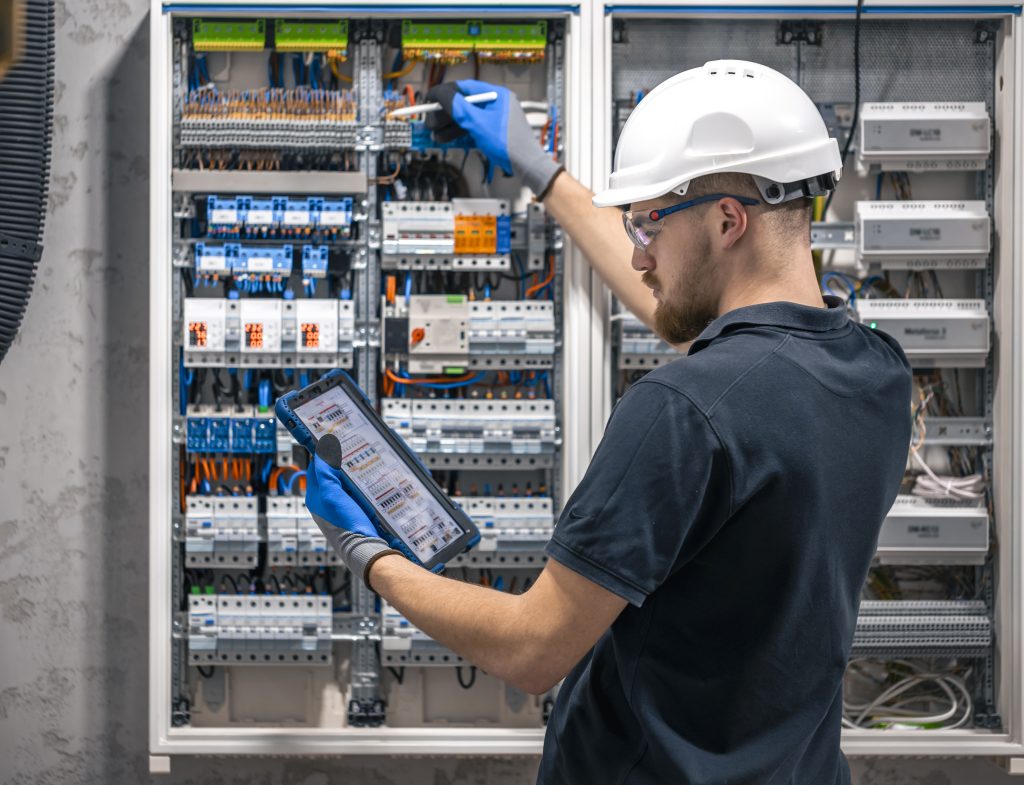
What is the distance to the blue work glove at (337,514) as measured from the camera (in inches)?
65.5

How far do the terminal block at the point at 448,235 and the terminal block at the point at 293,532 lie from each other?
25.8 inches

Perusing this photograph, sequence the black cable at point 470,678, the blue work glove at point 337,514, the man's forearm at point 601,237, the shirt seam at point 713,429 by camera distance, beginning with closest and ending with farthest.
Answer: the shirt seam at point 713,429, the blue work glove at point 337,514, the man's forearm at point 601,237, the black cable at point 470,678

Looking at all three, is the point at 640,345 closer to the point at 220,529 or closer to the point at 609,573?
the point at 220,529

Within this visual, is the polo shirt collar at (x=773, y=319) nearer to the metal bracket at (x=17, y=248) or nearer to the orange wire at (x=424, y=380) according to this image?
the orange wire at (x=424, y=380)

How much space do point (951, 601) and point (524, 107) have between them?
1681 millimetres

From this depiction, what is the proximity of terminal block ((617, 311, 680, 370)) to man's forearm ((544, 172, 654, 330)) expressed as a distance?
123 millimetres

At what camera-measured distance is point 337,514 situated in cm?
182

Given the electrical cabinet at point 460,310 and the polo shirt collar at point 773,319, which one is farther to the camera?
the electrical cabinet at point 460,310

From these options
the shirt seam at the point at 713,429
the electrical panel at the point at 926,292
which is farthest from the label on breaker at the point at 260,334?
the shirt seam at the point at 713,429

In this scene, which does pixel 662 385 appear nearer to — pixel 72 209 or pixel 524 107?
pixel 524 107

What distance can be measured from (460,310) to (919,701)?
1617 mm

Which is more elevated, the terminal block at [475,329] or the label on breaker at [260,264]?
the label on breaker at [260,264]

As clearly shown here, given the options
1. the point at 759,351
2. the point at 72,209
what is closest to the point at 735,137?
the point at 759,351

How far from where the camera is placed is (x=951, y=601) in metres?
2.54
